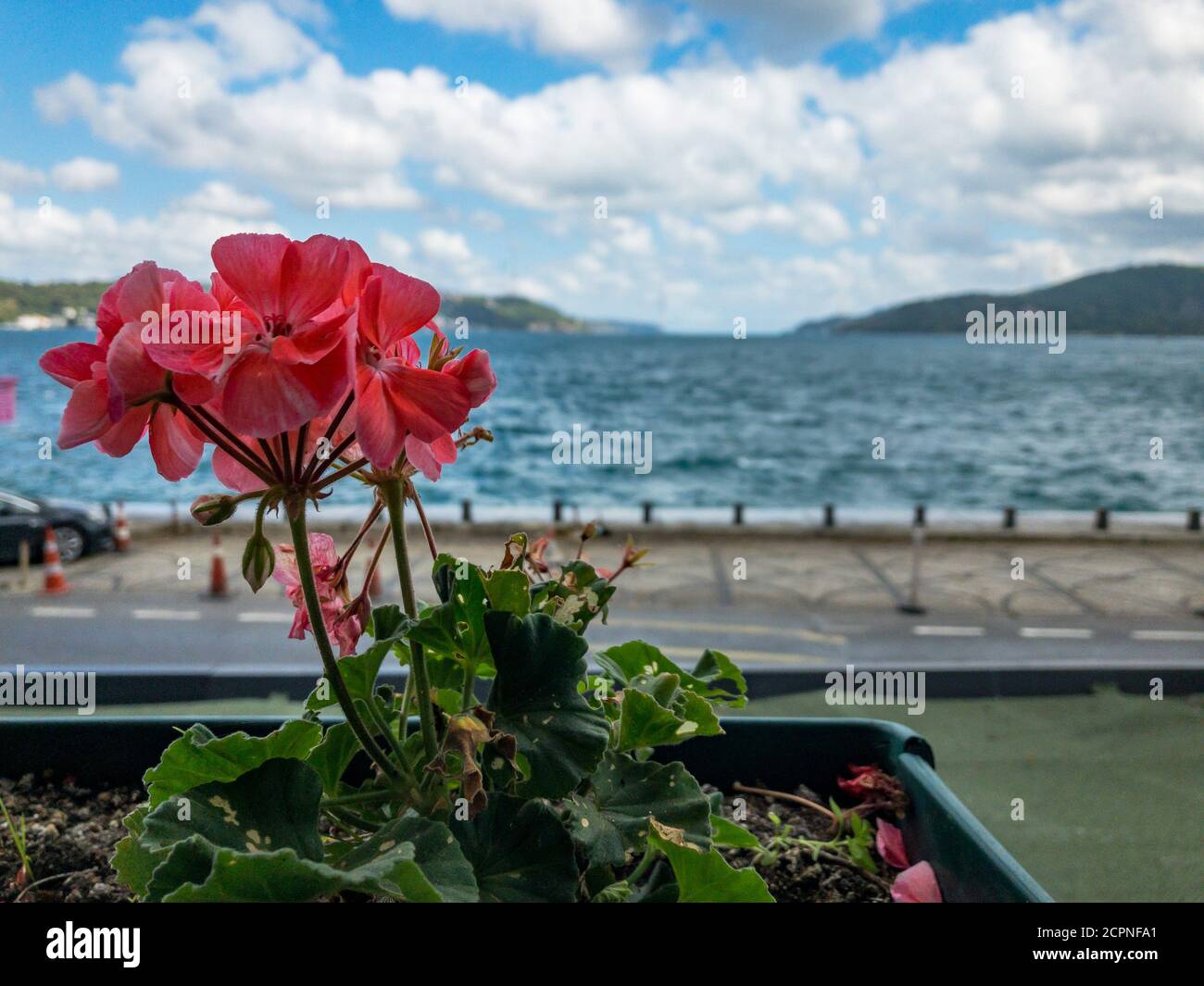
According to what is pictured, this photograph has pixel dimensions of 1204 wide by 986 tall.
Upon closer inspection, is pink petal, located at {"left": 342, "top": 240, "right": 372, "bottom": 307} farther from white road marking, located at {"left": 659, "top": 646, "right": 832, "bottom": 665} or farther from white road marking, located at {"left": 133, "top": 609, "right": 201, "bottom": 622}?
white road marking, located at {"left": 133, "top": 609, "right": 201, "bottom": 622}

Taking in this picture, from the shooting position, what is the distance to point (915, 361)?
141 meters

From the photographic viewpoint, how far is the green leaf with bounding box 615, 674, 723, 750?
1.53 meters

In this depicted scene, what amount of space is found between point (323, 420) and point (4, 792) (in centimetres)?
142

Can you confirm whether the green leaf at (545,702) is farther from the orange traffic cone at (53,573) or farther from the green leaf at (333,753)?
the orange traffic cone at (53,573)

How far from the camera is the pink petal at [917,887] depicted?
1.79 meters

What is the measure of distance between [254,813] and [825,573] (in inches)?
492

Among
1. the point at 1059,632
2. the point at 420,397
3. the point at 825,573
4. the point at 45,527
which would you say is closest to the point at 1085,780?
the point at 420,397

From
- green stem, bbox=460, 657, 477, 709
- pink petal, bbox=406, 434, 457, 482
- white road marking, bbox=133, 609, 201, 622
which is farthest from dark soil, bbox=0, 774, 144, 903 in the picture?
white road marking, bbox=133, 609, 201, 622

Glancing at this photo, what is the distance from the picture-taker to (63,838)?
6.60 ft

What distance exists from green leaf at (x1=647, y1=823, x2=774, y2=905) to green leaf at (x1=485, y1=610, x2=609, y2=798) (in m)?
0.14

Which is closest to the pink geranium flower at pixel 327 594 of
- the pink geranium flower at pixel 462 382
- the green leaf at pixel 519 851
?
the pink geranium flower at pixel 462 382

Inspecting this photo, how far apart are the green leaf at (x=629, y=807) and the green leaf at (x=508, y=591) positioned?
291 mm

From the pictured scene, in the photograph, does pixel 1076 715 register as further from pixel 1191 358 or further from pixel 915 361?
pixel 1191 358

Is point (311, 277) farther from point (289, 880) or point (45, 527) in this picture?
point (45, 527)
